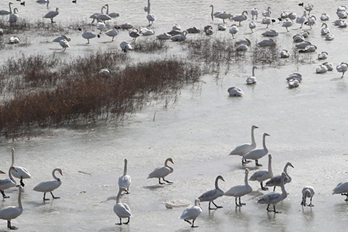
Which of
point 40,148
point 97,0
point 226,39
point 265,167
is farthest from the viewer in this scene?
point 97,0

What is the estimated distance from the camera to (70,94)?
21.0m

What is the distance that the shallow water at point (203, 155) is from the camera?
14.2 m

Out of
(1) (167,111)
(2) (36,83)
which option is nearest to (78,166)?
(1) (167,111)

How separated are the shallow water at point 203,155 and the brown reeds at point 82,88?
53 centimetres

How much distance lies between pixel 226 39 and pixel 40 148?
44.8 ft

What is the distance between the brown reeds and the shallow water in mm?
527

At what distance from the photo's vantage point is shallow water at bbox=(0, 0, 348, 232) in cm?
1418

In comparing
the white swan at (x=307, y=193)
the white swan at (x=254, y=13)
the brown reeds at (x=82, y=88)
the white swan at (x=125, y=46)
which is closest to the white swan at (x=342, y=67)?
the brown reeds at (x=82, y=88)

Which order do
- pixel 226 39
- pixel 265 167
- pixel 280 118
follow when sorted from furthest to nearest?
pixel 226 39 → pixel 280 118 → pixel 265 167

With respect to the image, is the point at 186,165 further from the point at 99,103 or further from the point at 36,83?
the point at 36,83

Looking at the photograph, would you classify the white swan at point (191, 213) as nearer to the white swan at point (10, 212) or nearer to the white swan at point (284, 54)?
the white swan at point (10, 212)

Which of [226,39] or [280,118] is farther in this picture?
[226,39]

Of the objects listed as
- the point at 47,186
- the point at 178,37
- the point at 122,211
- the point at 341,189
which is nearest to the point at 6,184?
the point at 47,186

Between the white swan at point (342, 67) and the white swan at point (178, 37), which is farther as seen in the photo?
the white swan at point (178, 37)
